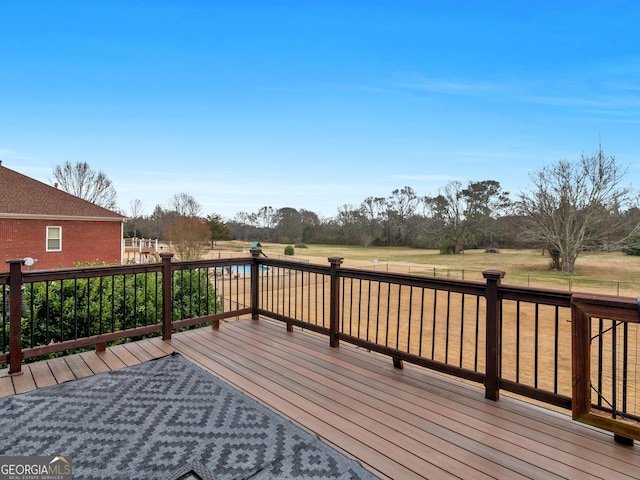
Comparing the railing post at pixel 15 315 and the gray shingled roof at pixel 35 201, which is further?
the gray shingled roof at pixel 35 201

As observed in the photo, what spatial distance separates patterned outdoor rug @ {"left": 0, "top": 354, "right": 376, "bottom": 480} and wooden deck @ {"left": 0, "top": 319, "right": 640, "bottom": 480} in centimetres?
16

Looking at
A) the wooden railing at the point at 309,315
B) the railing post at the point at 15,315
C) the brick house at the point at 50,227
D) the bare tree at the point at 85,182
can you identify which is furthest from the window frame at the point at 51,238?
the bare tree at the point at 85,182

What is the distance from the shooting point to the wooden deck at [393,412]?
1648 mm

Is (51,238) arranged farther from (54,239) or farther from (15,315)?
(15,315)

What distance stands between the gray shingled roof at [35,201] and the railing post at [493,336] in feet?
51.5

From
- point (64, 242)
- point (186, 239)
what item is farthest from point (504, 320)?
point (64, 242)

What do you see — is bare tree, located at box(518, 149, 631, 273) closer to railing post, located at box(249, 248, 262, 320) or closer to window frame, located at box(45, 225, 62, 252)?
railing post, located at box(249, 248, 262, 320)

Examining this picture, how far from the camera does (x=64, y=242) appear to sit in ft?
44.2

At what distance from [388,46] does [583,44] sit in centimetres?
627

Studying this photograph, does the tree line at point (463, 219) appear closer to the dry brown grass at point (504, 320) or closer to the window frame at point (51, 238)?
the dry brown grass at point (504, 320)

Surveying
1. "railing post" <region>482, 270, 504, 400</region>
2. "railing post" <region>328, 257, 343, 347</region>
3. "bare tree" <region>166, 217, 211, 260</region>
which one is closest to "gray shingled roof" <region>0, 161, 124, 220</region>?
"bare tree" <region>166, 217, 211, 260</region>

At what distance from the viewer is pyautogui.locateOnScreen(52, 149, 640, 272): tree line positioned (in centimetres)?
1788

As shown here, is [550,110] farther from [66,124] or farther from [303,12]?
[66,124]

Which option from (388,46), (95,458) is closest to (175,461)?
(95,458)
